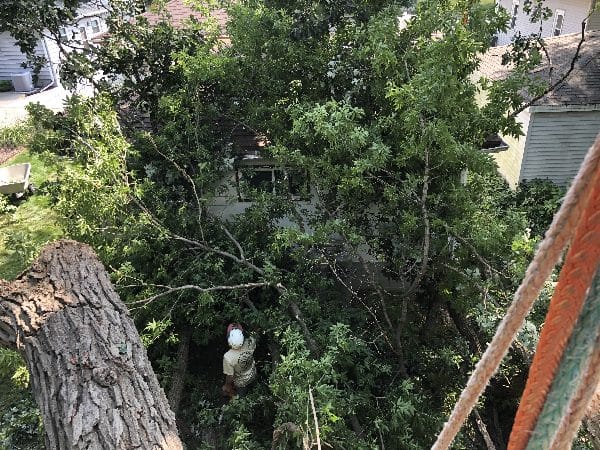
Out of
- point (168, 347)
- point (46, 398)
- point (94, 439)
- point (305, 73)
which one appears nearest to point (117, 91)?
point (305, 73)

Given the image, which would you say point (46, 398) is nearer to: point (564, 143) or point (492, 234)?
point (492, 234)

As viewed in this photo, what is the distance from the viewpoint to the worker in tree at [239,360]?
16.5ft

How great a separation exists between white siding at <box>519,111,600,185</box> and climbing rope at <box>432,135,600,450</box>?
8569mm

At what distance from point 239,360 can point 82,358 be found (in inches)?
86.9

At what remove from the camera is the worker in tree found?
502 cm

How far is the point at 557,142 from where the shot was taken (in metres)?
8.83

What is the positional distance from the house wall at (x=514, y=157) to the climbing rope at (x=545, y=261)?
8746 mm

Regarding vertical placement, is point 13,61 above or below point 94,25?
below

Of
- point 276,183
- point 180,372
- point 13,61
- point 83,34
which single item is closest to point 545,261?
point 276,183

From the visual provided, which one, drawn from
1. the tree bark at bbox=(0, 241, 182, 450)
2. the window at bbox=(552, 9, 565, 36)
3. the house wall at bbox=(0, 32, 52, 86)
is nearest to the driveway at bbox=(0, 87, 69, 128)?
the house wall at bbox=(0, 32, 52, 86)

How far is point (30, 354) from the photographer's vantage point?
11.0 ft

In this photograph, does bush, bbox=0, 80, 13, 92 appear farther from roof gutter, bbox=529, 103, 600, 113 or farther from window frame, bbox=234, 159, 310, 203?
roof gutter, bbox=529, 103, 600, 113

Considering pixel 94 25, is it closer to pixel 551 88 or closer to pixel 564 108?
pixel 564 108

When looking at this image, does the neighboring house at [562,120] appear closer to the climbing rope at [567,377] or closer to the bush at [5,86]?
the climbing rope at [567,377]
